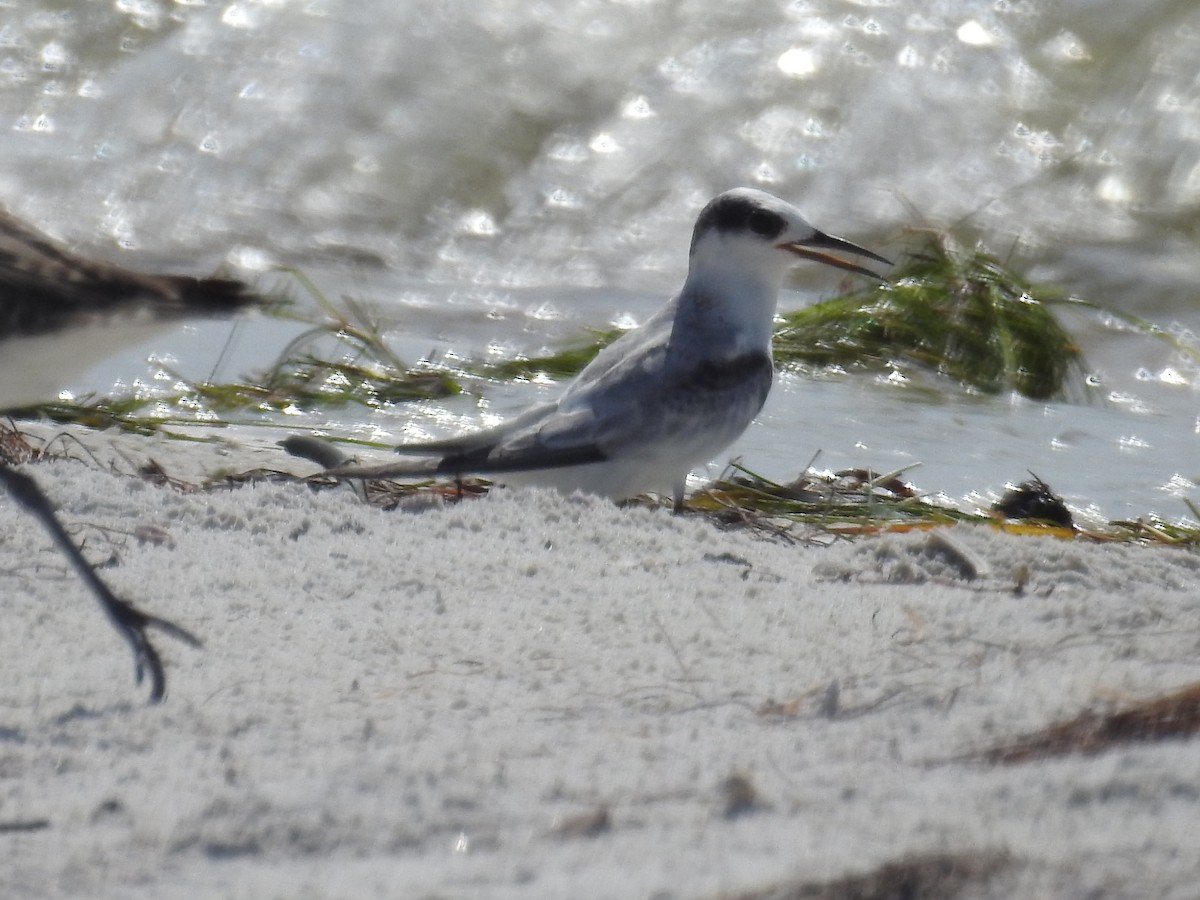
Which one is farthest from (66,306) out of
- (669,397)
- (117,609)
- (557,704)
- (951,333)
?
(951,333)

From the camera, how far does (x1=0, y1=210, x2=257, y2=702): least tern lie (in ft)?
10.8

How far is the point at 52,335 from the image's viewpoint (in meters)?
3.33

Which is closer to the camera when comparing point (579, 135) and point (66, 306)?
point (66, 306)

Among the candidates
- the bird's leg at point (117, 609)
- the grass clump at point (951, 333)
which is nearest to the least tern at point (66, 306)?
the bird's leg at point (117, 609)

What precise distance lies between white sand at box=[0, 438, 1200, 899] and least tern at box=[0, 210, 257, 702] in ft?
1.19

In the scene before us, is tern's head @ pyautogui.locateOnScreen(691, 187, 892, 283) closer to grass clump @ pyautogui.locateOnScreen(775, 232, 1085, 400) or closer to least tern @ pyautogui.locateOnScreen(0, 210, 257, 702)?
grass clump @ pyautogui.locateOnScreen(775, 232, 1085, 400)

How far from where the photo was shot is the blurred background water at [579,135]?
10719 mm

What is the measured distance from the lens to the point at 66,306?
10.8 feet

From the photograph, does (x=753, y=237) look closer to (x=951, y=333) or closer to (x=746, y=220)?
(x=746, y=220)

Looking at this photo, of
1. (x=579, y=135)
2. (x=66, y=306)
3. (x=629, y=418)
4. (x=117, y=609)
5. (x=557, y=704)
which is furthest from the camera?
(x=579, y=135)

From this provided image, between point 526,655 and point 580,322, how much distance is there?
21.4 ft

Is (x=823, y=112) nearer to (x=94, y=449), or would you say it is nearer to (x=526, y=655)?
(x=94, y=449)

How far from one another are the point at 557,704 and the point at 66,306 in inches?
56.0

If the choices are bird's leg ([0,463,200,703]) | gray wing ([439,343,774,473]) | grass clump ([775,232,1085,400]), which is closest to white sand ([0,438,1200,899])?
bird's leg ([0,463,200,703])
